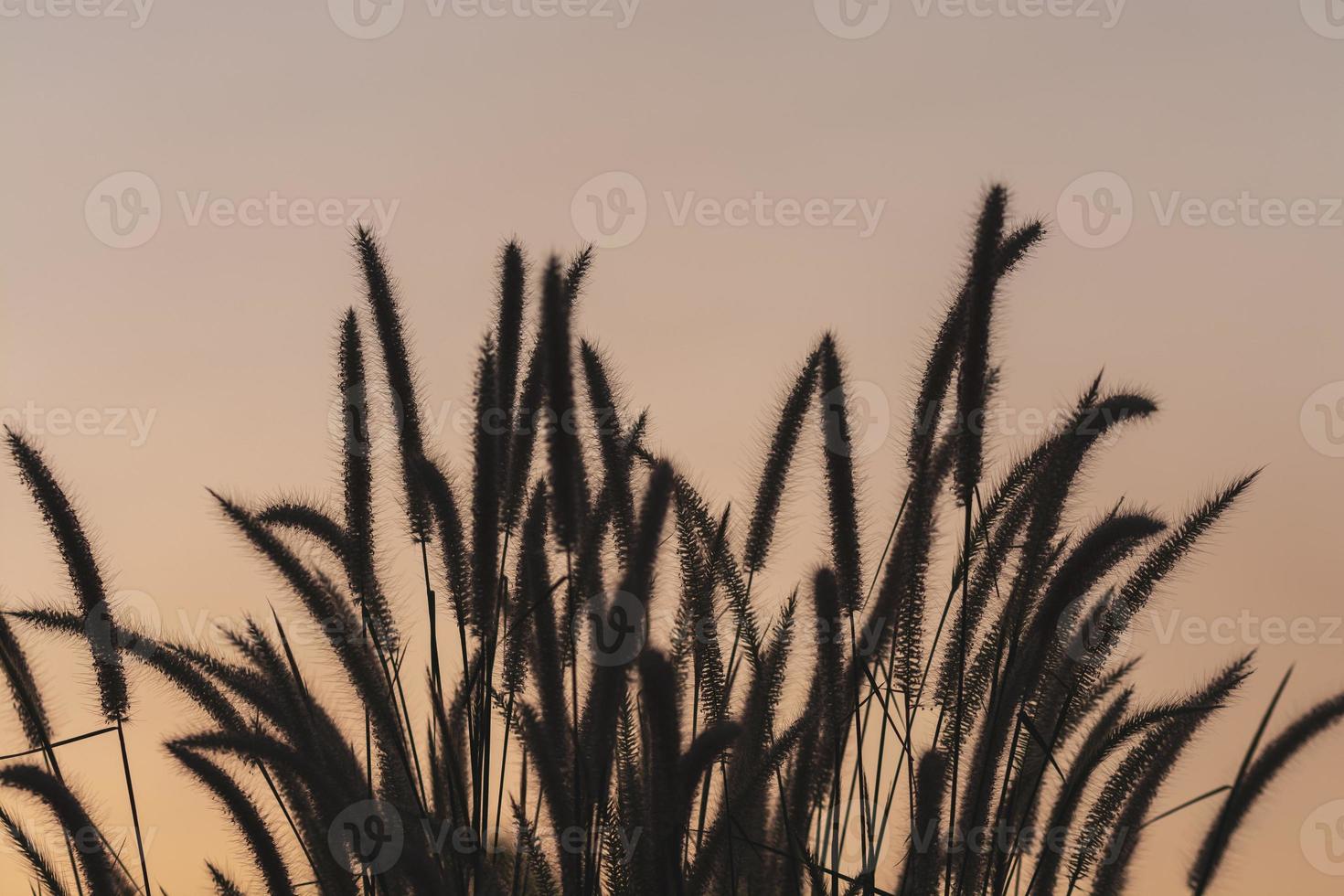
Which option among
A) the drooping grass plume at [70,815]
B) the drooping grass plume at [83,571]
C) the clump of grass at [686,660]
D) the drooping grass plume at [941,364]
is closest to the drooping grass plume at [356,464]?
the clump of grass at [686,660]

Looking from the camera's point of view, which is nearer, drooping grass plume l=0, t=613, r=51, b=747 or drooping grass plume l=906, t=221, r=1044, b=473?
drooping grass plume l=906, t=221, r=1044, b=473

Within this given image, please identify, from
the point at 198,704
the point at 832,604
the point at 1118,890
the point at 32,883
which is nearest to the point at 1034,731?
the point at 832,604

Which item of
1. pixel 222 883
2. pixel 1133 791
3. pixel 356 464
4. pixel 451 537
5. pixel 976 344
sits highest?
pixel 976 344

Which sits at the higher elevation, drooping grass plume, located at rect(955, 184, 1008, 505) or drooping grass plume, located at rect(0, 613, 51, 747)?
drooping grass plume, located at rect(955, 184, 1008, 505)

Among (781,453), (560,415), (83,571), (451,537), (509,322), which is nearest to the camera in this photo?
(560,415)

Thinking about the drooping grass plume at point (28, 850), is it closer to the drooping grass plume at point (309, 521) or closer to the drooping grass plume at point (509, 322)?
the drooping grass plume at point (309, 521)

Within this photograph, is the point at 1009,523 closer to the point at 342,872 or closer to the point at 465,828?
the point at 465,828

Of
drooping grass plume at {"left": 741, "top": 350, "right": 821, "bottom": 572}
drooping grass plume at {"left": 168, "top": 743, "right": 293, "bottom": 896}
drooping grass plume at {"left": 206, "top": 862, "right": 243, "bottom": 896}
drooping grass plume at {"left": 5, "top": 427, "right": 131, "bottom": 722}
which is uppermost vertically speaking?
drooping grass plume at {"left": 741, "top": 350, "right": 821, "bottom": 572}

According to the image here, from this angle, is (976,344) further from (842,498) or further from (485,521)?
(485,521)

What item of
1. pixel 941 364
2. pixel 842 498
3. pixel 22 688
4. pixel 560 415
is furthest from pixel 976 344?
pixel 22 688

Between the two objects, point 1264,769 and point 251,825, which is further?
point 1264,769

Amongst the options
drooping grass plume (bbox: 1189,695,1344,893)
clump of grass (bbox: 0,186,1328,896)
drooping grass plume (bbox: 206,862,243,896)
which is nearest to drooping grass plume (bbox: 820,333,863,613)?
clump of grass (bbox: 0,186,1328,896)

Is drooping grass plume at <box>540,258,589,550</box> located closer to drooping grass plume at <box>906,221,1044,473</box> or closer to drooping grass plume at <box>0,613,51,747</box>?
drooping grass plume at <box>906,221,1044,473</box>

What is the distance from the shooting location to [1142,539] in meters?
3.84
